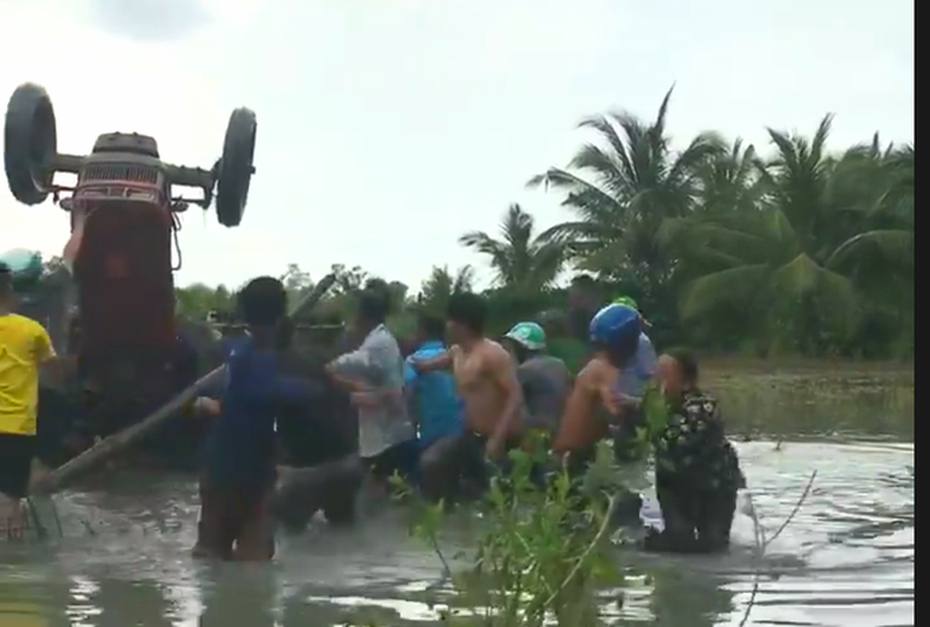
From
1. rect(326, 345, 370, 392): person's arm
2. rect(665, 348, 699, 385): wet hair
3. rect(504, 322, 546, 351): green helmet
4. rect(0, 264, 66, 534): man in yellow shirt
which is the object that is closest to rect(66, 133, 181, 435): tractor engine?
rect(326, 345, 370, 392): person's arm

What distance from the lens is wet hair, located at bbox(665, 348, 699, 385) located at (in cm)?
851

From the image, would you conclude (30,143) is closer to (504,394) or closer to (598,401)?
(504,394)

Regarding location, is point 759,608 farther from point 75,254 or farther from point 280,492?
point 75,254

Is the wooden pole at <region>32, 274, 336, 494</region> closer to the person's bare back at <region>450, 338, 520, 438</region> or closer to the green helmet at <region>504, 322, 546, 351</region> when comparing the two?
the person's bare back at <region>450, 338, 520, 438</region>

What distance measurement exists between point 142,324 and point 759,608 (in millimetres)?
6428

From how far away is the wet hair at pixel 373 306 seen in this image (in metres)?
9.97

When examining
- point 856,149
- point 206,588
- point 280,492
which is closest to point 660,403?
point 206,588

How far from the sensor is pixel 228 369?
25.6 feet

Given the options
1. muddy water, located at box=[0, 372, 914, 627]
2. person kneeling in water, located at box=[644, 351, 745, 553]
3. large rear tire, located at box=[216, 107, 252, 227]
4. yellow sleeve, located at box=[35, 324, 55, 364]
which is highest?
large rear tire, located at box=[216, 107, 252, 227]

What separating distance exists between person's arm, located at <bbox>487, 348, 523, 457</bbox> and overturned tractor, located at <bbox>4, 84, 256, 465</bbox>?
3.49 meters

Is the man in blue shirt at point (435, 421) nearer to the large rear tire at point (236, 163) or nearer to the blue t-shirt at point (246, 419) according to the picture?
the blue t-shirt at point (246, 419)

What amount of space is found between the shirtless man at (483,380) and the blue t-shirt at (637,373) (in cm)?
63

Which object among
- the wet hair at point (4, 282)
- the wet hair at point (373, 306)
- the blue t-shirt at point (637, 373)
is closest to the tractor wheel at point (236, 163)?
the wet hair at point (373, 306)

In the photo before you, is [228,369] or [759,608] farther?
[228,369]
